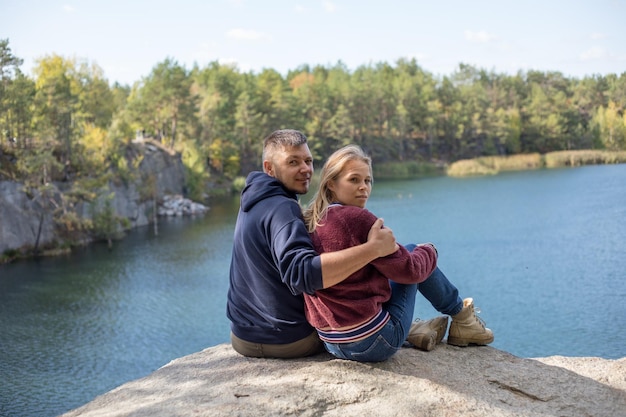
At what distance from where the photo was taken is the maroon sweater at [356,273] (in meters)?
2.72

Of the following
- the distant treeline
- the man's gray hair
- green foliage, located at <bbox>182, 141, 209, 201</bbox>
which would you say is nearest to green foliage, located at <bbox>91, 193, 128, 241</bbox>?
the distant treeline

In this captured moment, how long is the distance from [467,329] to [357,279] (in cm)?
105

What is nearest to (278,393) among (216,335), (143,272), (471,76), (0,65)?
(216,335)

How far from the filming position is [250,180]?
307cm

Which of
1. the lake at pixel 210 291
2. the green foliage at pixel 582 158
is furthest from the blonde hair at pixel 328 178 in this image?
the green foliage at pixel 582 158

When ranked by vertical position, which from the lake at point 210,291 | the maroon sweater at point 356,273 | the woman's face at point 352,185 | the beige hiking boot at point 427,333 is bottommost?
the lake at point 210,291

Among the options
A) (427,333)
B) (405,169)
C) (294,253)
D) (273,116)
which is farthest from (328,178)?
(405,169)

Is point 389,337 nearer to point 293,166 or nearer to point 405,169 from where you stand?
point 293,166

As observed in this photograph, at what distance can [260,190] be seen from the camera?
2.94 m

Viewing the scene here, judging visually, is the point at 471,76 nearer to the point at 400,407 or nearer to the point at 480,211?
the point at 480,211

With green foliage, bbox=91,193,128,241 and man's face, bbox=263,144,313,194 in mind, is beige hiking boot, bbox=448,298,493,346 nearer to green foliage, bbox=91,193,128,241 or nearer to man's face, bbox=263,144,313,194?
man's face, bbox=263,144,313,194

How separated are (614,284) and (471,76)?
5738 centimetres

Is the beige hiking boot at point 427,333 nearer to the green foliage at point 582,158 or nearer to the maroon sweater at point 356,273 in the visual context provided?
the maroon sweater at point 356,273

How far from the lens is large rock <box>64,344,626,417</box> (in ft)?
9.03
